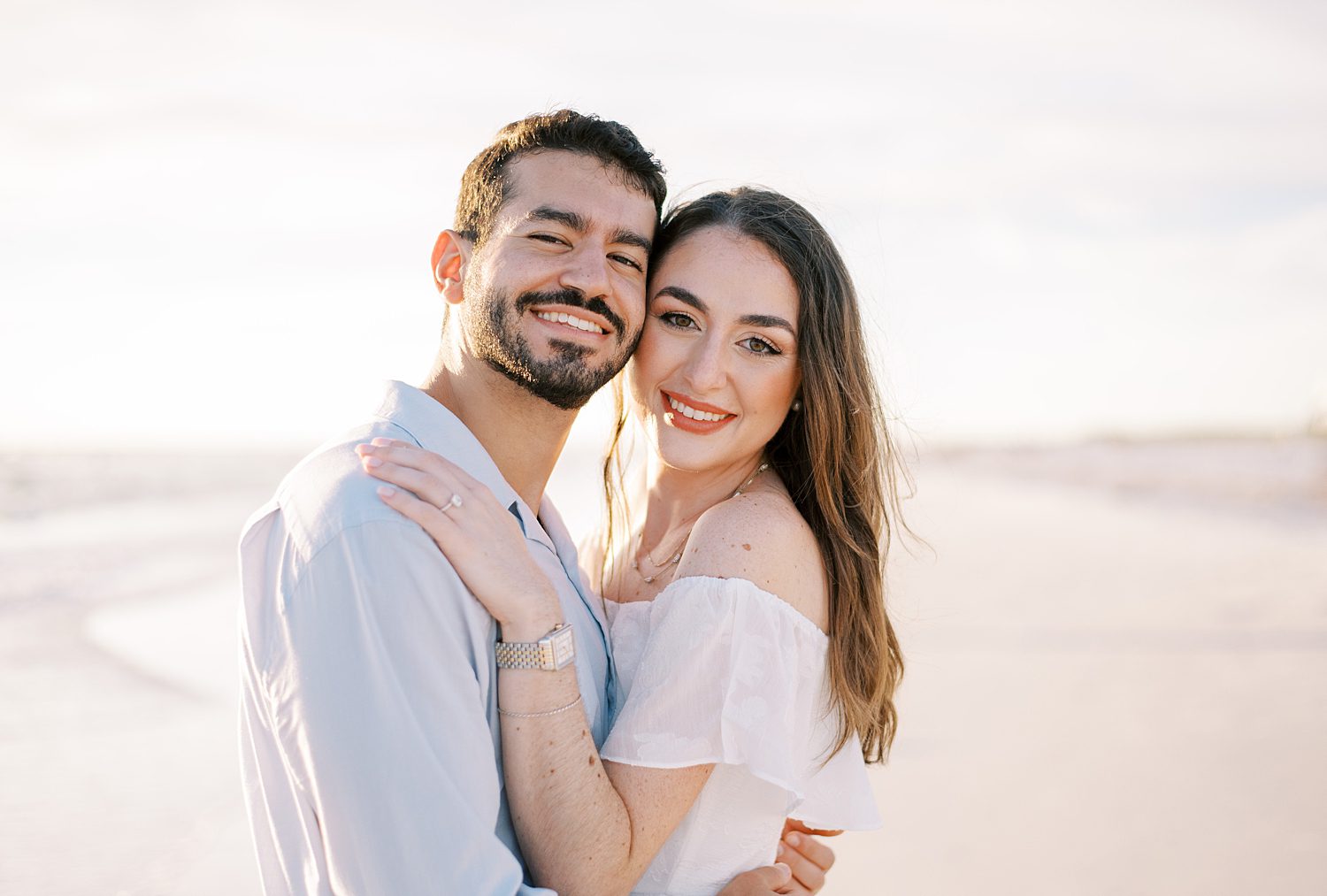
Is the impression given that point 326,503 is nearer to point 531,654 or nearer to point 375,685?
point 375,685

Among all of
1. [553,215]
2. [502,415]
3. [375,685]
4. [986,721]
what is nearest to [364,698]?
[375,685]

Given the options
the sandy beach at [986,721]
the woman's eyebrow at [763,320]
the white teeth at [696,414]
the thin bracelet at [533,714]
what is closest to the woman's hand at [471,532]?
the thin bracelet at [533,714]

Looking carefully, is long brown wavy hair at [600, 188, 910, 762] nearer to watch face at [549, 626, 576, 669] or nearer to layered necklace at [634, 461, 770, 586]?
layered necklace at [634, 461, 770, 586]

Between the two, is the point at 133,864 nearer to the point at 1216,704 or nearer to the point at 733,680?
the point at 733,680

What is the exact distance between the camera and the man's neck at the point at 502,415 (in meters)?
3.03

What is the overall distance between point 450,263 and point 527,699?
1.48 m

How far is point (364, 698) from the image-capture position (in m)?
2.07

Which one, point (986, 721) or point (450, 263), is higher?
point (450, 263)

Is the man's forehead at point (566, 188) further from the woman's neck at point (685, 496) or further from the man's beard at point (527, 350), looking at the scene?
the woman's neck at point (685, 496)

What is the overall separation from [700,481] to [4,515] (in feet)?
59.5

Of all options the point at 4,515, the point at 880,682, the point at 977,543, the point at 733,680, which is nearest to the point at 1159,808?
the point at 880,682

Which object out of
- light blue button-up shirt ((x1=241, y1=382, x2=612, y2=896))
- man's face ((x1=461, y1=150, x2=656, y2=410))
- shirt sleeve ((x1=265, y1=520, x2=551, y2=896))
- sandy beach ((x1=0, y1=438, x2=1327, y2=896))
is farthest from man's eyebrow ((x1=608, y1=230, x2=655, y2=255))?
sandy beach ((x1=0, y1=438, x2=1327, y2=896))

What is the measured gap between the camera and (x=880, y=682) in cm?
334

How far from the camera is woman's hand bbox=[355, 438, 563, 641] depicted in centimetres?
223
